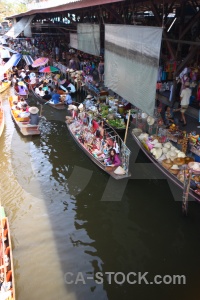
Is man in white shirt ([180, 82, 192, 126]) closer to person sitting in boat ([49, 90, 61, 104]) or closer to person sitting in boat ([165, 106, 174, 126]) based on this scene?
person sitting in boat ([165, 106, 174, 126])

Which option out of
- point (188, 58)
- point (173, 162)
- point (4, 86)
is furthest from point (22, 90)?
point (173, 162)

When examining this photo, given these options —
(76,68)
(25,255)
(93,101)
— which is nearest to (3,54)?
(76,68)

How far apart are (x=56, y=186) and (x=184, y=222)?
15.4 feet

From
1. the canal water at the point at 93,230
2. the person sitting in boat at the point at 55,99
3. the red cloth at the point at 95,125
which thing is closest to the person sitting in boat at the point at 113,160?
the canal water at the point at 93,230

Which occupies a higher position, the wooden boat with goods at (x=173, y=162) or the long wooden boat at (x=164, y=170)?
the wooden boat with goods at (x=173, y=162)

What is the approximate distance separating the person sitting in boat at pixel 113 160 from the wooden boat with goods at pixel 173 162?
1.33 m

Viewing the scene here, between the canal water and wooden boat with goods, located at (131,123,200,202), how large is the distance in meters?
0.61

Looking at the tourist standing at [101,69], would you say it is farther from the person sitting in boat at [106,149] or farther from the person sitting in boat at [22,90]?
the person sitting in boat at [106,149]

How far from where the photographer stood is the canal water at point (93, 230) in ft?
21.8

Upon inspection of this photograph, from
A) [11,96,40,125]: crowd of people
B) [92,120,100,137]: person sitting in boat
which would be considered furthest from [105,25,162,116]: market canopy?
[11,96,40,125]: crowd of people

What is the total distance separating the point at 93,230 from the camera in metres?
8.32

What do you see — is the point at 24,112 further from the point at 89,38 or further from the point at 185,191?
the point at 185,191

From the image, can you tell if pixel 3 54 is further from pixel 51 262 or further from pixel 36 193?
pixel 51 262

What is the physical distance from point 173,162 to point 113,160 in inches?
87.8
